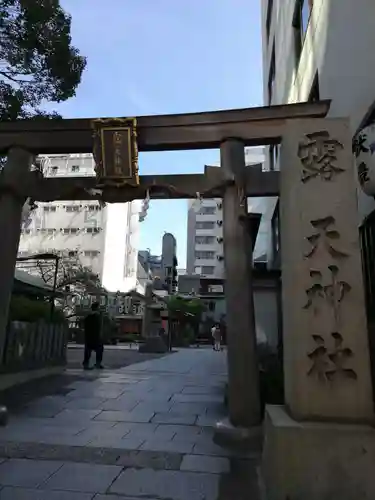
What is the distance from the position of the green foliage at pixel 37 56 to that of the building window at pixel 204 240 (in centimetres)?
6617

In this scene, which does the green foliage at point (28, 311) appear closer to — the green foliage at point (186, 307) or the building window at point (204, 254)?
the green foliage at point (186, 307)

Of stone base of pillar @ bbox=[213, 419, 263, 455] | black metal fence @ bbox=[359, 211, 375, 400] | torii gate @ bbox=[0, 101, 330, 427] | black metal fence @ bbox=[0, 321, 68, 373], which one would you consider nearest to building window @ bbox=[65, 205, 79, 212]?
black metal fence @ bbox=[0, 321, 68, 373]

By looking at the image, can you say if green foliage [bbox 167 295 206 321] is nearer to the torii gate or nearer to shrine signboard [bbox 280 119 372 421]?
the torii gate

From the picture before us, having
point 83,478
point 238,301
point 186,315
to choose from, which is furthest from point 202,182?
point 186,315

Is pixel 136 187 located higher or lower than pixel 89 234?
lower

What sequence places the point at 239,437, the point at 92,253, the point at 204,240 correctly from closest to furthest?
1. the point at 239,437
2. the point at 92,253
3. the point at 204,240

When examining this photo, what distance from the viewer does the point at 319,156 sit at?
4.93 metres

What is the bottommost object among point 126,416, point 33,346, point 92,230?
point 126,416

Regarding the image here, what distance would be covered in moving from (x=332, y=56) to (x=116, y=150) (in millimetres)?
5906

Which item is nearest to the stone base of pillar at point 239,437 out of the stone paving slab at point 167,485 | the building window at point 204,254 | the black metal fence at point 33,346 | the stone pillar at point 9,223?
the stone paving slab at point 167,485

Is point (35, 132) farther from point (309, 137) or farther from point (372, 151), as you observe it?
point (372, 151)

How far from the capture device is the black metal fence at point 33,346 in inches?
393

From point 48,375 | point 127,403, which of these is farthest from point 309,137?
point 48,375

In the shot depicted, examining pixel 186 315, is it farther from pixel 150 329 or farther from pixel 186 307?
pixel 150 329
